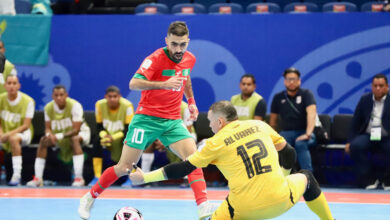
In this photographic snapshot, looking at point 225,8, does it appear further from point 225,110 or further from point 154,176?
point 154,176

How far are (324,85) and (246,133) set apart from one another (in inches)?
266

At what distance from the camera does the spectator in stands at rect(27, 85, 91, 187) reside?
34.1 feet

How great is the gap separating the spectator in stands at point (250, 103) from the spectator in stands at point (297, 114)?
0.81 ft

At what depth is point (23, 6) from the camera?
13250mm

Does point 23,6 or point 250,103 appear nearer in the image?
point 250,103

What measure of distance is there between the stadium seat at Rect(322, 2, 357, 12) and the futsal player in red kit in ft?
21.3

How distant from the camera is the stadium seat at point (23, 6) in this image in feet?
42.9

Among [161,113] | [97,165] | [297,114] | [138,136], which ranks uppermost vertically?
[161,113]

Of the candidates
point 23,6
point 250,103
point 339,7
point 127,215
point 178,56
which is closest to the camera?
point 127,215

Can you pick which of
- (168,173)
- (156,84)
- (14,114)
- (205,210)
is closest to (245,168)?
(168,173)

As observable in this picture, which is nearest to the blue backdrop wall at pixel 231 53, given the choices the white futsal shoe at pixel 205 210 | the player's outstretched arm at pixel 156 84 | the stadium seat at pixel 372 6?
the stadium seat at pixel 372 6

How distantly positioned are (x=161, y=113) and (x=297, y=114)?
395cm

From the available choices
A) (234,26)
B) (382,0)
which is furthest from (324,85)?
(382,0)


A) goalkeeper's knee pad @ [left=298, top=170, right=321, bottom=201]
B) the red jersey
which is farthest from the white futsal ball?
goalkeeper's knee pad @ [left=298, top=170, right=321, bottom=201]
